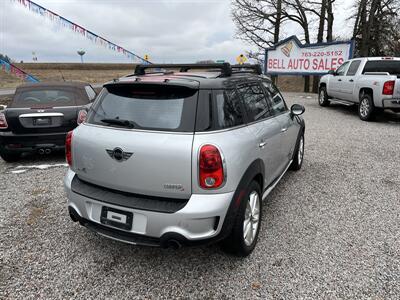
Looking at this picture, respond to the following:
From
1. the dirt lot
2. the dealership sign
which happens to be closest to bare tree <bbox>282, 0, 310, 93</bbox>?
the dealership sign

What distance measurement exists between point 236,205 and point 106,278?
124cm

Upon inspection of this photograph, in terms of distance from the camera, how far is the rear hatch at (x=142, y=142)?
218cm

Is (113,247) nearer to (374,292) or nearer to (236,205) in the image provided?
(236,205)

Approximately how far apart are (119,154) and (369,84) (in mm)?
8775


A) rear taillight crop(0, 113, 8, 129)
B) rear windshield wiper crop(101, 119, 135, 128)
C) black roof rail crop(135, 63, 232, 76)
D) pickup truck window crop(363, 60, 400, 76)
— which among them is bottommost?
rear taillight crop(0, 113, 8, 129)

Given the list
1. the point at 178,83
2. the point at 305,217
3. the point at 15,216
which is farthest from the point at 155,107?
the point at 15,216

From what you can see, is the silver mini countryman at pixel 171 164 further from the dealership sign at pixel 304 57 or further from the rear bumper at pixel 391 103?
the dealership sign at pixel 304 57

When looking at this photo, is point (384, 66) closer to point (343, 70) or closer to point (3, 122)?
point (343, 70)

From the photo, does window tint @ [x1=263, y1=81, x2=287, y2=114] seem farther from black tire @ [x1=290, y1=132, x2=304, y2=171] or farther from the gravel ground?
the gravel ground

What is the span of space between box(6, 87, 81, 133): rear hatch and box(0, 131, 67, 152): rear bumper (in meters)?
0.08

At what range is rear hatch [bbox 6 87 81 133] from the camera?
5.05m

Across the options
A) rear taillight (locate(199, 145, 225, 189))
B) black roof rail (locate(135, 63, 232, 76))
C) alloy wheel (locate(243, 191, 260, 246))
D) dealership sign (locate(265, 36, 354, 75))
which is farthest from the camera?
dealership sign (locate(265, 36, 354, 75))

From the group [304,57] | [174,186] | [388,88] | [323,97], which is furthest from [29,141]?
[304,57]

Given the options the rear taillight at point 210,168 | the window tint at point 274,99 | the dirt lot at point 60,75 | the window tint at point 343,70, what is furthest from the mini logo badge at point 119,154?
the window tint at point 343,70
